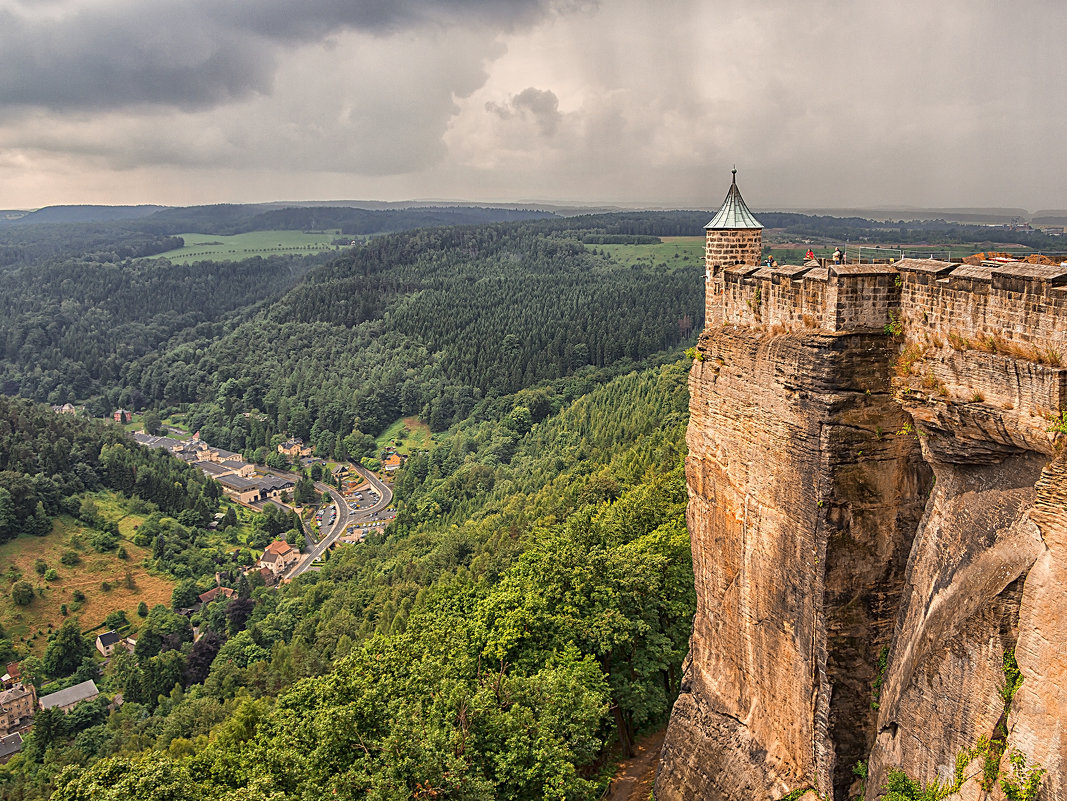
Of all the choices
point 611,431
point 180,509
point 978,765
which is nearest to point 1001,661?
point 978,765

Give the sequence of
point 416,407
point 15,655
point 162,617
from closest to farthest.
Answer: point 15,655, point 162,617, point 416,407

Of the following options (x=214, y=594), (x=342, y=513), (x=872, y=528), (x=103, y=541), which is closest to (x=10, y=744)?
(x=214, y=594)

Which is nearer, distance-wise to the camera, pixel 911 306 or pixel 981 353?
pixel 981 353

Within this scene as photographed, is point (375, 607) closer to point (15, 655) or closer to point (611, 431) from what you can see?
point (611, 431)

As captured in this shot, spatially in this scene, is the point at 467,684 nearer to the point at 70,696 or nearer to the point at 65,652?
the point at 70,696

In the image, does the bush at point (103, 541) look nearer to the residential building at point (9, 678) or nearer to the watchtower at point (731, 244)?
the residential building at point (9, 678)

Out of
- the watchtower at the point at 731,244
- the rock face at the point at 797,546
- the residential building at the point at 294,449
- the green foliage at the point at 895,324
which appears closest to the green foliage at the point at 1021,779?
the rock face at the point at 797,546
